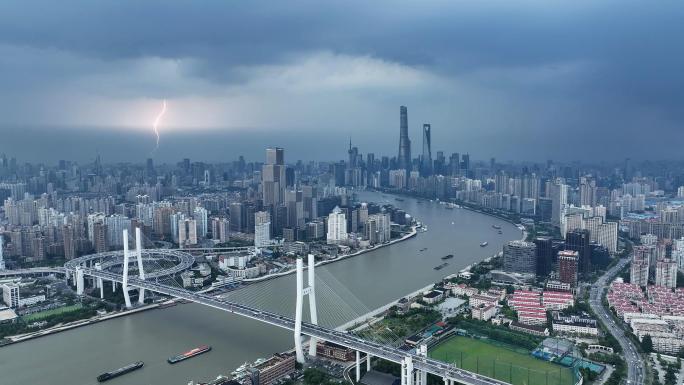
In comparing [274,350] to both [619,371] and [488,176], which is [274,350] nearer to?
[619,371]

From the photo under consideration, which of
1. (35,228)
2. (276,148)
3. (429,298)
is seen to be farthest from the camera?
(276,148)

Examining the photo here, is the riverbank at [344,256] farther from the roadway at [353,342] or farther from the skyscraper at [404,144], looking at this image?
the skyscraper at [404,144]

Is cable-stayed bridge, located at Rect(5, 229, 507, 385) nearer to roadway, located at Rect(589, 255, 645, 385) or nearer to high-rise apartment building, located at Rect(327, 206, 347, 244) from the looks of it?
roadway, located at Rect(589, 255, 645, 385)

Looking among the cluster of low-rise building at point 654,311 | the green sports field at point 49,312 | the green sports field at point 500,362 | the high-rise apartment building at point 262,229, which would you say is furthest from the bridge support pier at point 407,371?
the high-rise apartment building at point 262,229

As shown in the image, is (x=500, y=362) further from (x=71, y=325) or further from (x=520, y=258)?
(x=71, y=325)

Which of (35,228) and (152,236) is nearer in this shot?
(35,228)

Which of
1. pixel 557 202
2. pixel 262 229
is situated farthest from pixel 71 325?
pixel 557 202

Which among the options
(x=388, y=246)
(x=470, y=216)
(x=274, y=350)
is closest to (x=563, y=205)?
(x=470, y=216)

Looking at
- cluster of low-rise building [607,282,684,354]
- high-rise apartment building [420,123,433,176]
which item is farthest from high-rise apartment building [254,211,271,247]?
high-rise apartment building [420,123,433,176]
